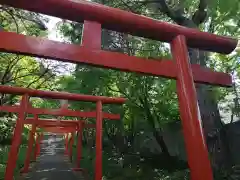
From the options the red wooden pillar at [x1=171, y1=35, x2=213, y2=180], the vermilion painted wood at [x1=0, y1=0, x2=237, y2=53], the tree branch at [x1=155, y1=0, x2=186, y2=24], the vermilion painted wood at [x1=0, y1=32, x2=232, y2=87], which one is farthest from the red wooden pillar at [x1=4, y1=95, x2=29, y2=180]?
the red wooden pillar at [x1=171, y1=35, x2=213, y2=180]

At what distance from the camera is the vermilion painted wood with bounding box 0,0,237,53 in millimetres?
2259

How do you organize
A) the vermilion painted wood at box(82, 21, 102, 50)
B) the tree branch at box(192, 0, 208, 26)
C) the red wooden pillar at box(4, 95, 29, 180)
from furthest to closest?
the tree branch at box(192, 0, 208, 26), the red wooden pillar at box(4, 95, 29, 180), the vermilion painted wood at box(82, 21, 102, 50)

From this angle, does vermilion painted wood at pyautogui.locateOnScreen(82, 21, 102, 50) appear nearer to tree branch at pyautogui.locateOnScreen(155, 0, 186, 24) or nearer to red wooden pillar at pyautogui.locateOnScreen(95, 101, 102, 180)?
red wooden pillar at pyautogui.locateOnScreen(95, 101, 102, 180)

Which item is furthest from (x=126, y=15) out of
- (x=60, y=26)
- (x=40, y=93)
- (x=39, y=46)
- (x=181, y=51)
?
(x=60, y=26)

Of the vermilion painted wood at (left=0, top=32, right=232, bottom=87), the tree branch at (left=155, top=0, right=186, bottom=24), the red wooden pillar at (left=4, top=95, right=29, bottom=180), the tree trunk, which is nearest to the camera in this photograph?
the vermilion painted wood at (left=0, top=32, right=232, bottom=87)

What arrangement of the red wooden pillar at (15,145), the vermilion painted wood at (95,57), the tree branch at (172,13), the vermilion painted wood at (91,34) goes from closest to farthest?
the vermilion painted wood at (95,57) < the vermilion painted wood at (91,34) < the red wooden pillar at (15,145) < the tree branch at (172,13)

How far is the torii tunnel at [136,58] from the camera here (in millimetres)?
2262

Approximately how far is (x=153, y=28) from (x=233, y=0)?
1186 mm

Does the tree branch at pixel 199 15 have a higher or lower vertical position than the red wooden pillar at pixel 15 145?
higher

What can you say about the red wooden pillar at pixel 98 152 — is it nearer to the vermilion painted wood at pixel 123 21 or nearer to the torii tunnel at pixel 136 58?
the torii tunnel at pixel 136 58

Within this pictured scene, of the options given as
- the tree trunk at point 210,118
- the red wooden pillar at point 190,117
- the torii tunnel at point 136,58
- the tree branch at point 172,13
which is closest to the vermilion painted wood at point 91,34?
the torii tunnel at point 136,58

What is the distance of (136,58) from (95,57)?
1.36ft

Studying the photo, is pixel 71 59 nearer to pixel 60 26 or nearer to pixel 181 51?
pixel 181 51

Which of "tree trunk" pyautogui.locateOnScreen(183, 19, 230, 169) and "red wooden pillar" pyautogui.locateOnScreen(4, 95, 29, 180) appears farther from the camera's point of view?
"tree trunk" pyautogui.locateOnScreen(183, 19, 230, 169)
